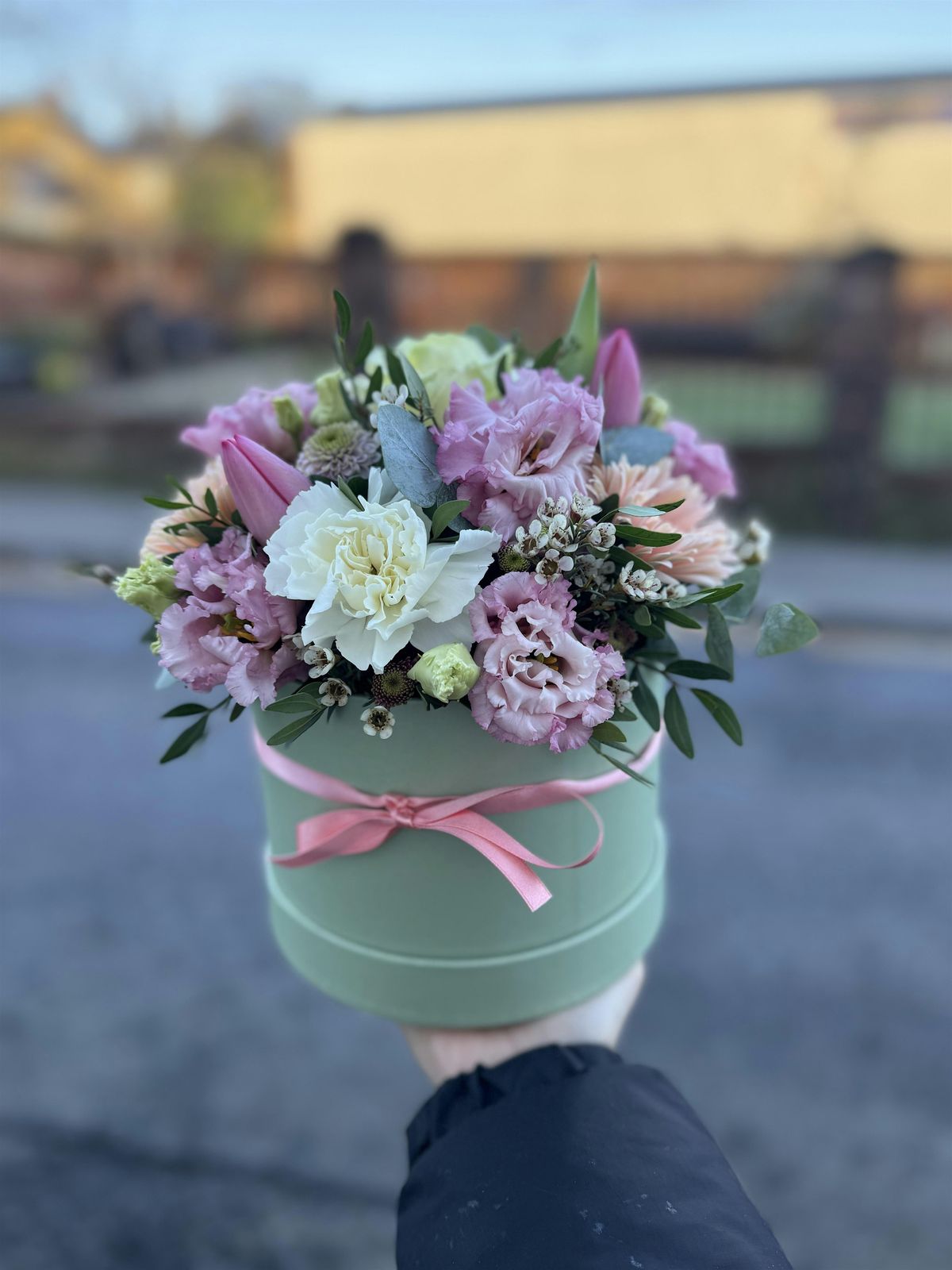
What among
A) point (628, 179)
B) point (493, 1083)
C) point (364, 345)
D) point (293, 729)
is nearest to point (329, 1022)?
point (493, 1083)

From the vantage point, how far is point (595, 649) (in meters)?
0.80

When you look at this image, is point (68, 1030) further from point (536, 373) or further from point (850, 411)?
point (850, 411)

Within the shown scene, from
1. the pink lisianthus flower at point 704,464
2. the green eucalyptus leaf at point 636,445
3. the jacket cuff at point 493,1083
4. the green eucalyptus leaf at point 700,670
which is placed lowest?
the jacket cuff at point 493,1083

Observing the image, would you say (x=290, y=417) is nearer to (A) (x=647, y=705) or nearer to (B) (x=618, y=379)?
(B) (x=618, y=379)

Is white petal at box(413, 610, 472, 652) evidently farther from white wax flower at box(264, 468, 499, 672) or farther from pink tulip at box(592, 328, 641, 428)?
pink tulip at box(592, 328, 641, 428)

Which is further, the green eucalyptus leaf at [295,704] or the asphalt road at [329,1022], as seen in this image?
the asphalt road at [329,1022]

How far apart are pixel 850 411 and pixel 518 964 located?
546cm

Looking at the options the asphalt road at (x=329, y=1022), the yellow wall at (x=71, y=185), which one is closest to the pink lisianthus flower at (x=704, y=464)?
the asphalt road at (x=329, y=1022)

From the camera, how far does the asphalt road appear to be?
164cm

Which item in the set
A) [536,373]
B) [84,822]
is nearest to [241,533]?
[536,373]

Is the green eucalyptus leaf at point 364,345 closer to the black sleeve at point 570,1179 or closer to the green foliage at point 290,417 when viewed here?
the green foliage at point 290,417

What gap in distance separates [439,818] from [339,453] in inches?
12.5

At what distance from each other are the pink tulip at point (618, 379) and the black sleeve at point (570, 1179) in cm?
59

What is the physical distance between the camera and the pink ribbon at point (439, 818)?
0.85 m
